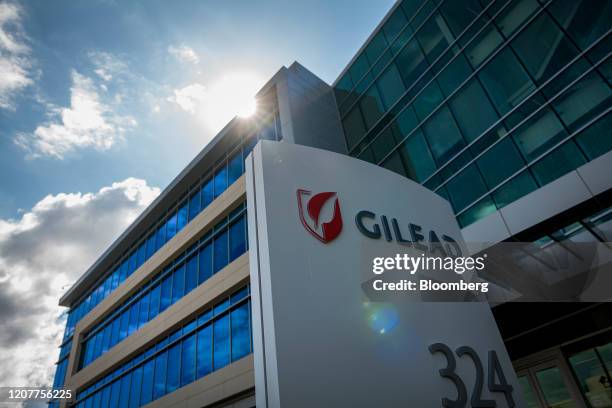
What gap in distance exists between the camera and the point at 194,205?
22359mm

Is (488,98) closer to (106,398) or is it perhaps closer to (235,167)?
(235,167)

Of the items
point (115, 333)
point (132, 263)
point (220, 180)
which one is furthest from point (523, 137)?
point (115, 333)

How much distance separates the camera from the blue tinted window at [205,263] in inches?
734

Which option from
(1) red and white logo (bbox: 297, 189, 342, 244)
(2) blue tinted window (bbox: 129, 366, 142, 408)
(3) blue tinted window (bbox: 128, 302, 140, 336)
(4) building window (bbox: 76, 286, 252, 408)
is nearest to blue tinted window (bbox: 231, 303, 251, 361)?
(4) building window (bbox: 76, 286, 252, 408)

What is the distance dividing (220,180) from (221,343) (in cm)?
859

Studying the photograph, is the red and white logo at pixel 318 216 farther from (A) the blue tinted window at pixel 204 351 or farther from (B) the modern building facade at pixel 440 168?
(A) the blue tinted window at pixel 204 351

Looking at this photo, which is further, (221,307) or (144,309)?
(144,309)

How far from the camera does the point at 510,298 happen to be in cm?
1270

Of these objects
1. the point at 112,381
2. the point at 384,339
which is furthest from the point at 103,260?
the point at 384,339

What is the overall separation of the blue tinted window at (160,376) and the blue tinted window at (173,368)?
40cm

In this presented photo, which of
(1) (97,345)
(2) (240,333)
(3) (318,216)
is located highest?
(1) (97,345)

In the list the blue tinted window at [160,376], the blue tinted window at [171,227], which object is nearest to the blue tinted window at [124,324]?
the blue tinted window at [160,376]

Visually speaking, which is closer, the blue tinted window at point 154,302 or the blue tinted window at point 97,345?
the blue tinted window at point 154,302

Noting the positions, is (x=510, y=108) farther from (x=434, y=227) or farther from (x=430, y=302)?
(x=430, y=302)
